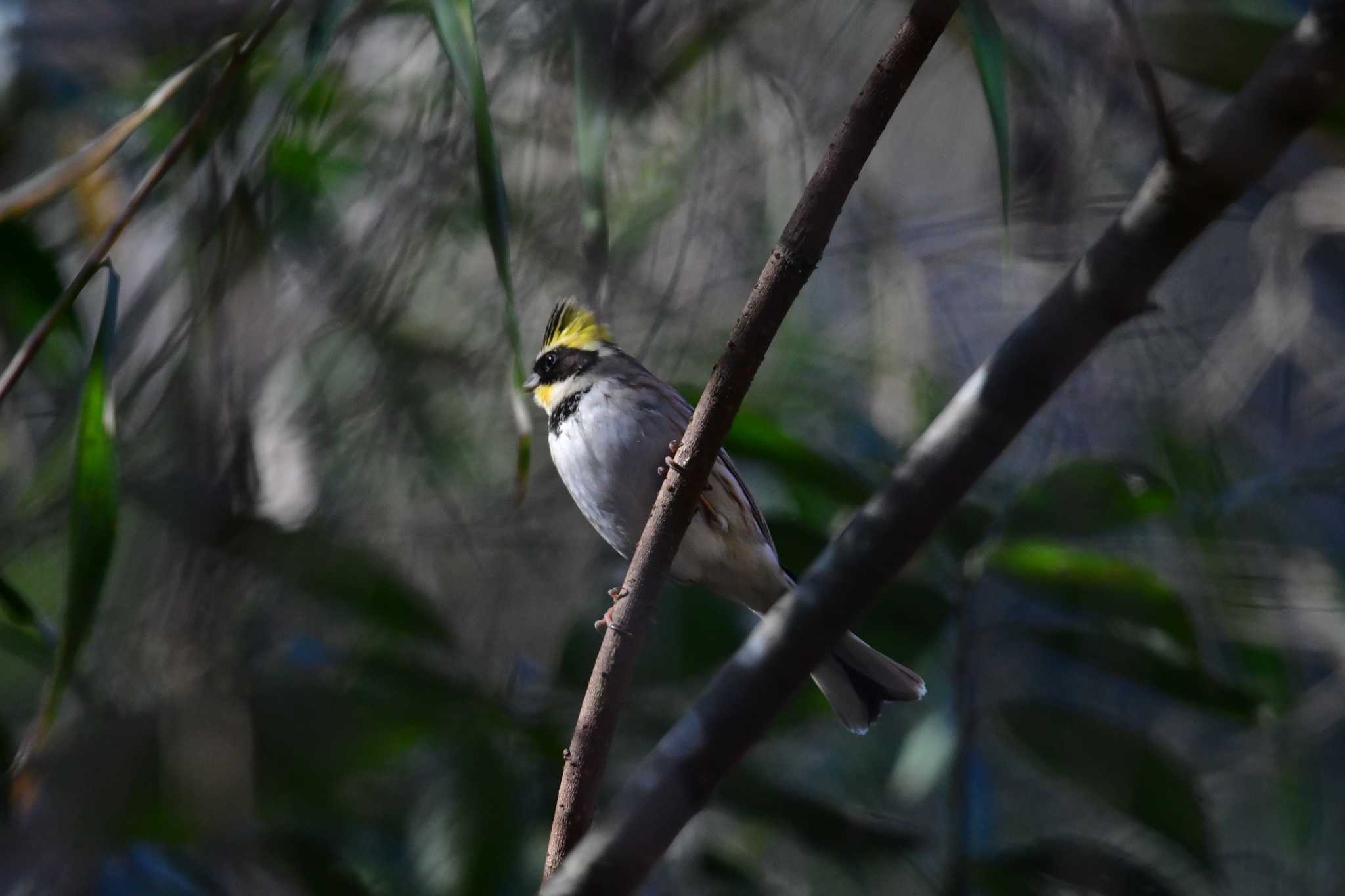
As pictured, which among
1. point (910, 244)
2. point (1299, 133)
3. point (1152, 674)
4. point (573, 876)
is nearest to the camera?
point (1299, 133)

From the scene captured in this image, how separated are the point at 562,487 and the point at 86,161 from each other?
268cm

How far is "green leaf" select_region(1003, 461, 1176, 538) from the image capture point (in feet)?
7.60

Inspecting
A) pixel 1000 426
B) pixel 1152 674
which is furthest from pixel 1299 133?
pixel 1152 674

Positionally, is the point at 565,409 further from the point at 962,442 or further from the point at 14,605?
Result: the point at 962,442

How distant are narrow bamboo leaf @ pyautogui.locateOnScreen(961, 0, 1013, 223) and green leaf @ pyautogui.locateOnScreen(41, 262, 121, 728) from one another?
141 centimetres

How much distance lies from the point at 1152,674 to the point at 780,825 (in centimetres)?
79

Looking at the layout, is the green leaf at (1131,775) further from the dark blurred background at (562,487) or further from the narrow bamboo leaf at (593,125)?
the narrow bamboo leaf at (593,125)

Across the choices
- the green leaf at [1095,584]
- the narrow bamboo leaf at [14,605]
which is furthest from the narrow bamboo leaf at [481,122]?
the green leaf at [1095,584]

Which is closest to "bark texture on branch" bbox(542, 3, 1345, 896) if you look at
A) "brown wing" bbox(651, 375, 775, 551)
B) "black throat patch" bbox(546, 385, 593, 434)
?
"brown wing" bbox(651, 375, 775, 551)

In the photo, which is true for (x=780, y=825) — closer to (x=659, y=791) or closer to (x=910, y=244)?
(x=659, y=791)

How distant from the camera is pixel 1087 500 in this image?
2.32 meters

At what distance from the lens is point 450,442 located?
384 cm

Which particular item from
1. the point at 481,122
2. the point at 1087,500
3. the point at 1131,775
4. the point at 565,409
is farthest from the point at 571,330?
the point at 1131,775

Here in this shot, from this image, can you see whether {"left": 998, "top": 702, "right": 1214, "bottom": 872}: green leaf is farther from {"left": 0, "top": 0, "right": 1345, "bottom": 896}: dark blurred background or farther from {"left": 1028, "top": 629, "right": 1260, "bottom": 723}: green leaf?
{"left": 1028, "top": 629, "right": 1260, "bottom": 723}: green leaf
